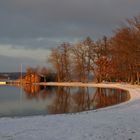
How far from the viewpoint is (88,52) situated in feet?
258

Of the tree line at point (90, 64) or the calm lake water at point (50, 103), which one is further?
the tree line at point (90, 64)

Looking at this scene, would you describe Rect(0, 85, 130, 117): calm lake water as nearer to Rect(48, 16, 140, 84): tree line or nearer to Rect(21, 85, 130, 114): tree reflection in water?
Rect(21, 85, 130, 114): tree reflection in water

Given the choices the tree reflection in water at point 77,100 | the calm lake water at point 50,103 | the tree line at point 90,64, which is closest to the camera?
the calm lake water at point 50,103

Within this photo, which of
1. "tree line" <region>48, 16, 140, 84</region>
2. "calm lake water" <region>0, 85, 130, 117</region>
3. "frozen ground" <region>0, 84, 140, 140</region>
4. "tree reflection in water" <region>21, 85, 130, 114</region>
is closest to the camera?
"frozen ground" <region>0, 84, 140, 140</region>

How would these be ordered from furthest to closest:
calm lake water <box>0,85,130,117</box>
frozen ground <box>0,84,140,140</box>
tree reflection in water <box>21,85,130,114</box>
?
tree reflection in water <box>21,85,130,114</box>, calm lake water <box>0,85,130,117</box>, frozen ground <box>0,84,140,140</box>

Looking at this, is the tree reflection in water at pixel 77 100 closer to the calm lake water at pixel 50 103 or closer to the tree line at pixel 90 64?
the calm lake water at pixel 50 103

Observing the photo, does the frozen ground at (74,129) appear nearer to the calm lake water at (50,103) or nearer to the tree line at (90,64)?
the calm lake water at (50,103)

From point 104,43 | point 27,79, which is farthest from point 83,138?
point 27,79

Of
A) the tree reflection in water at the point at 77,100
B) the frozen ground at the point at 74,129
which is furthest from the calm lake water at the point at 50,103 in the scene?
the frozen ground at the point at 74,129

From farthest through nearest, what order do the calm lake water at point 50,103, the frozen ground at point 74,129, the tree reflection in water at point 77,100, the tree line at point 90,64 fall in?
the tree line at point 90,64
the tree reflection in water at point 77,100
the calm lake water at point 50,103
the frozen ground at point 74,129

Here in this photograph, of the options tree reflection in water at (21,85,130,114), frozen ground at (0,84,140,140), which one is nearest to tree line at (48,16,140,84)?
tree reflection in water at (21,85,130,114)

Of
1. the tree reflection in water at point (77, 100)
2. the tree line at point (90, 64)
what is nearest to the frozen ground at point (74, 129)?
the tree reflection in water at point (77, 100)

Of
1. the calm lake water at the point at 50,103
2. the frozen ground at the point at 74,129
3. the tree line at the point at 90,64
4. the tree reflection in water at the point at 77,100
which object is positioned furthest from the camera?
the tree line at the point at 90,64

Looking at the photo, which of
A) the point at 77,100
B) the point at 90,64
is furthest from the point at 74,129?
the point at 90,64
